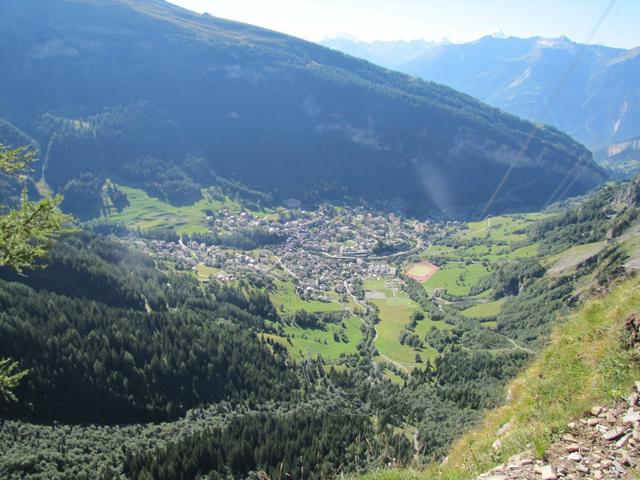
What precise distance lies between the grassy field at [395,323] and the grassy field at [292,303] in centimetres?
1537

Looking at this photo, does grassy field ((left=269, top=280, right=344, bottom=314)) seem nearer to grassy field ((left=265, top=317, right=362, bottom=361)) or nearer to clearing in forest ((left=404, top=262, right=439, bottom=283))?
grassy field ((left=265, top=317, right=362, bottom=361))

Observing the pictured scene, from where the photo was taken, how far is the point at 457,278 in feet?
578

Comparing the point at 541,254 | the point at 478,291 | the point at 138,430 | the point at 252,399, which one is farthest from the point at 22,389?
the point at 541,254

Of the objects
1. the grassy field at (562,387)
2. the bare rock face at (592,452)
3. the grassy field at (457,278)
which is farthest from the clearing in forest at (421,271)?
the bare rock face at (592,452)

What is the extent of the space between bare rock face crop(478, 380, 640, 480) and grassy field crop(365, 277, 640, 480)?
0.95 ft

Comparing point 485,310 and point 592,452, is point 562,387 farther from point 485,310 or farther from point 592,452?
point 485,310

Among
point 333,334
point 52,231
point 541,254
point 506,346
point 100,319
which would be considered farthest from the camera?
point 541,254

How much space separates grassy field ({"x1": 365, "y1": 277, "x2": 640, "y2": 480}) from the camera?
11711 millimetres

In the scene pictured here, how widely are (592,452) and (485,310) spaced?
470 ft

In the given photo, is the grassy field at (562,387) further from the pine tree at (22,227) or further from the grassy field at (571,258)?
the grassy field at (571,258)

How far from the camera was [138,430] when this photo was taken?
66.9 meters

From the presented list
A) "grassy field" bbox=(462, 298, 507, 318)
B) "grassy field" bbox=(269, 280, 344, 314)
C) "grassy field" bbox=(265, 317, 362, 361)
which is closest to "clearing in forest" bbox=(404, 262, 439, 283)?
"grassy field" bbox=(462, 298, 507, 318)

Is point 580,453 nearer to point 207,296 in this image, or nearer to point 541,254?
point 207,296

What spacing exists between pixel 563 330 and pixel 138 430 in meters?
64.5
